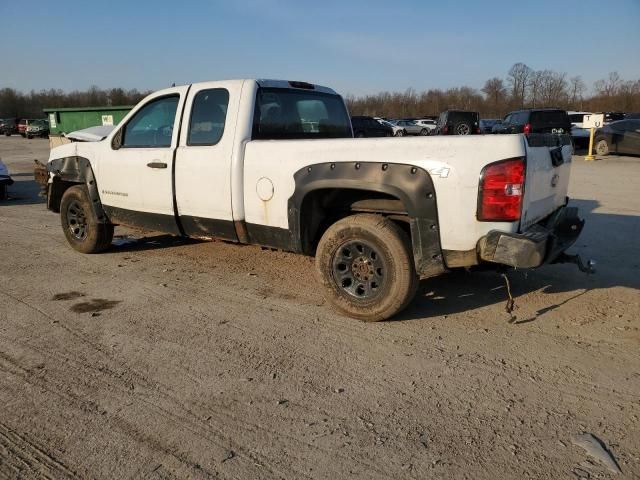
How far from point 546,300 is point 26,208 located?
10060mm

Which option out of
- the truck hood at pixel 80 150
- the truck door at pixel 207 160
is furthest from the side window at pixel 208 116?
the truck hood at pixel 80 150

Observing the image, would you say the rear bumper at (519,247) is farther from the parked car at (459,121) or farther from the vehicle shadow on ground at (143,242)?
the parked car at (459,121)

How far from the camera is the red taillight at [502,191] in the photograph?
3393 millimetres

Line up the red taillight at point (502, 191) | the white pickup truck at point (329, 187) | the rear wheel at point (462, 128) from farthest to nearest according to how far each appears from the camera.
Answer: the rear wheel at point (462, 128)
the white pickup truck at point (329, 187)
the red taillight at point (502, 191)

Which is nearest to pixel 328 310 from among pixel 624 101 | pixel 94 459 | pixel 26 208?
pixel 94 459

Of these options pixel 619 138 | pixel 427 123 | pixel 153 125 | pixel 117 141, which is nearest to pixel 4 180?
pixel 117 141

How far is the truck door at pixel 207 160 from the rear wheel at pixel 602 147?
62.9 feet

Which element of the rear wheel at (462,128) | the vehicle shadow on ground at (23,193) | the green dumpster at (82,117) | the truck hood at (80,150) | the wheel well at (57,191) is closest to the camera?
the truck hood at (80,150)

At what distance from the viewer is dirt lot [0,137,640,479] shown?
2529 mm

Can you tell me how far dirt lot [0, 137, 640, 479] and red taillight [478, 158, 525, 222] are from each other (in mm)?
984

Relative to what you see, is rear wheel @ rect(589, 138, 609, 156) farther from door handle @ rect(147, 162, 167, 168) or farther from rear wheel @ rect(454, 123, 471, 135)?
door handle @ rect(147, 162, 167, 168)

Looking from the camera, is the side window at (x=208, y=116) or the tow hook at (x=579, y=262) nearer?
the tow hook at (x=579, y=262)

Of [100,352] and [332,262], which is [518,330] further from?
[100,352]

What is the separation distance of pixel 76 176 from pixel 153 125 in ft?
4.68
